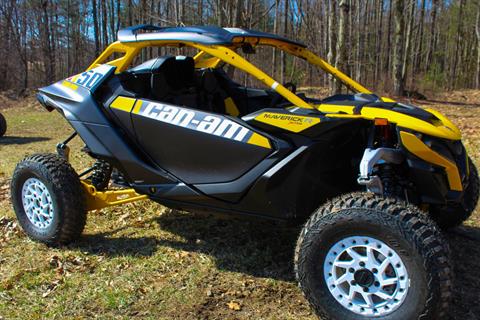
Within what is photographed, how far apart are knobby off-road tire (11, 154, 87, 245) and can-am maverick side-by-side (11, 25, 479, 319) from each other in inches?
0.4

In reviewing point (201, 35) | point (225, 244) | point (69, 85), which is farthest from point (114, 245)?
point (201, 35)

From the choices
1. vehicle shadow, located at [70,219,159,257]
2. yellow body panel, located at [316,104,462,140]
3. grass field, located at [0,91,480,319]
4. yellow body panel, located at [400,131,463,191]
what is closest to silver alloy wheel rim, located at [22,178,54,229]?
grass field, located at [0,91,480,319]

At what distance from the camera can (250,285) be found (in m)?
3.57

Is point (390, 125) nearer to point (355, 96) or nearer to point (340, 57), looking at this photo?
point (355, 96)

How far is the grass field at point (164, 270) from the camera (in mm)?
3285

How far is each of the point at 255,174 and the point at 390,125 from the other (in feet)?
3.07

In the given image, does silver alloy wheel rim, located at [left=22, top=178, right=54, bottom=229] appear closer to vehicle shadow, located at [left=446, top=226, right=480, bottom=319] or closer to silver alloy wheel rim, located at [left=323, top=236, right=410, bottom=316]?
silver alloy wheel rim, located at [left=323, top=236, right=410, bottom=316]

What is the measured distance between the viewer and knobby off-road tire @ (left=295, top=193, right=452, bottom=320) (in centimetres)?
267

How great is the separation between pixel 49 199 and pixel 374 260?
9.11 ft

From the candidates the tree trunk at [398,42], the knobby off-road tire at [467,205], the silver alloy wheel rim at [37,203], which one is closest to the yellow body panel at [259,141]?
the knobby off-road tire at [467,205]

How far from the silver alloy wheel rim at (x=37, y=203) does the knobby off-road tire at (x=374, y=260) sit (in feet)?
7.76

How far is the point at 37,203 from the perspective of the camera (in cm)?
438

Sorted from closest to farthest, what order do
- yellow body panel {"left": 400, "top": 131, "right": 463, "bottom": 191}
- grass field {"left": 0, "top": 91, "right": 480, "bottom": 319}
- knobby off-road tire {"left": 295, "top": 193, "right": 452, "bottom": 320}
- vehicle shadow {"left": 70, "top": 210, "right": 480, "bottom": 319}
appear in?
knobby off-road tire {"left": 295, "top": 193, "right": 452, "bottom": 320} → yellow body panel {"left": 400, "top": 131, "right": 463, "bottom": 191} → grass field {"left": 0, "top": 91, "right": 480, "bottom": 319} → vehicle shadow {"left": 70, "top": 210, "right": 480, "bottom": 319}

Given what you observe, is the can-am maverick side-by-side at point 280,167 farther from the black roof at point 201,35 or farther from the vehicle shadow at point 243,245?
the vehicle shadow at point 243,245
